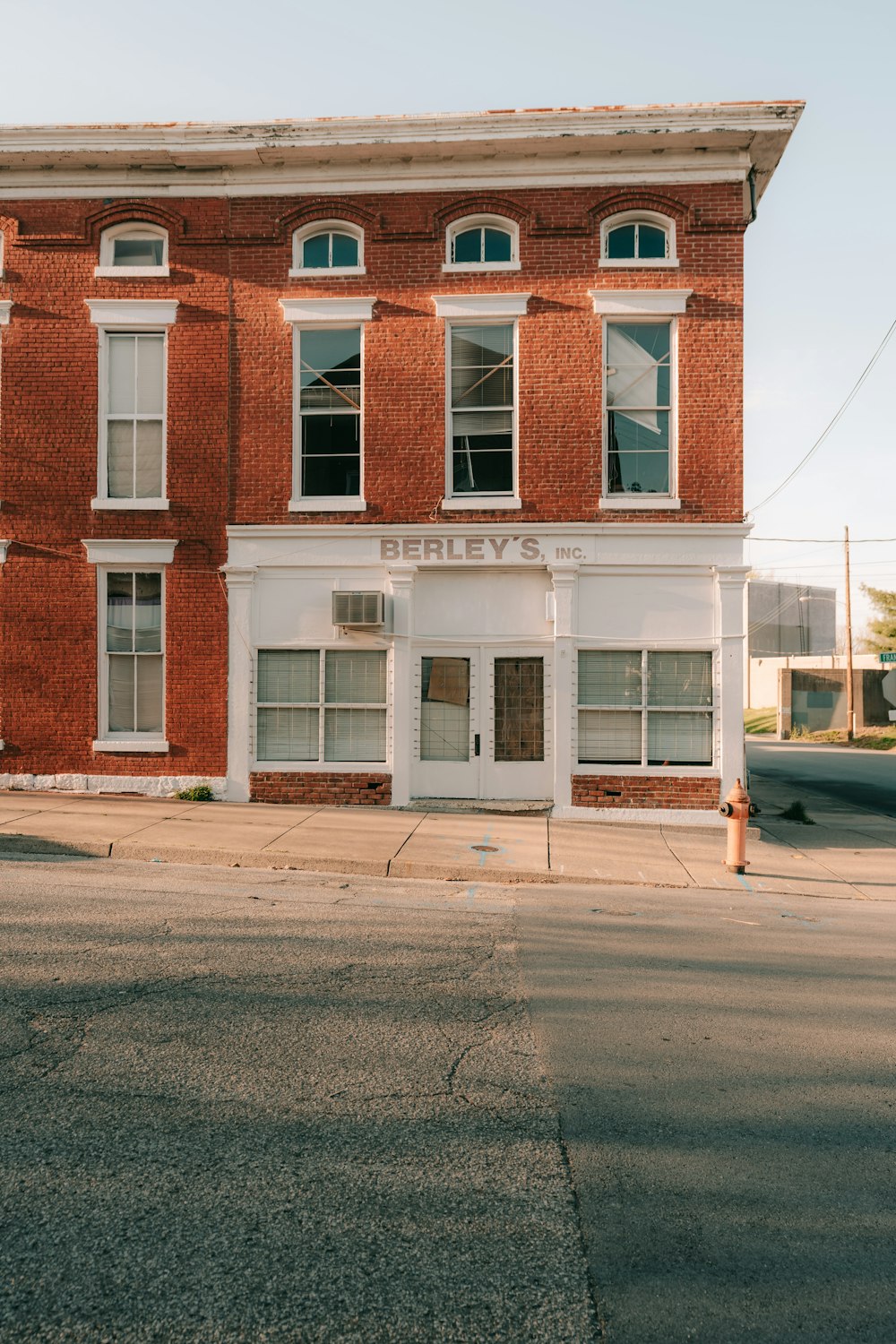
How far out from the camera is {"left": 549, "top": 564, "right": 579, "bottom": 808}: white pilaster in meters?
13.6

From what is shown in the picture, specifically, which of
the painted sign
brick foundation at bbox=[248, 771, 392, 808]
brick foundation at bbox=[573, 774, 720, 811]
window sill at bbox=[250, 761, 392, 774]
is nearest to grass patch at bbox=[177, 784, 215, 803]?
brick foundation at bbox=[248, 771, 392, 808]

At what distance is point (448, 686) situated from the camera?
13977 mm

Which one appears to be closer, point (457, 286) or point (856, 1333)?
point (856, 1333)

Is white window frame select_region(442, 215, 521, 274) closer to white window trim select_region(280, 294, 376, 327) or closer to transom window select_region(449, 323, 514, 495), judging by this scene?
transom window select_region(449, 323, 514, 495)

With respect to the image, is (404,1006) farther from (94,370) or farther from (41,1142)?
(94,370)

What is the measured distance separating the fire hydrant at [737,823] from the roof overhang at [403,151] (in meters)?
8.61

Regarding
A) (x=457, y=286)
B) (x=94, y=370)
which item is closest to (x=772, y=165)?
(x=457, y=286)

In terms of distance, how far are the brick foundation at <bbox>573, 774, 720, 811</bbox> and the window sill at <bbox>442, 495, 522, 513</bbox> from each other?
12.5 ft

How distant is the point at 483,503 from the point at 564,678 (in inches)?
104

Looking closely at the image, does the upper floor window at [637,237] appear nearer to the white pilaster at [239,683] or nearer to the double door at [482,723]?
the double door at [482,723]

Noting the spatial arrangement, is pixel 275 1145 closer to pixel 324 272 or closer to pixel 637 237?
pixel 324 272

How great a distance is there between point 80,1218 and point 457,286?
12804mm

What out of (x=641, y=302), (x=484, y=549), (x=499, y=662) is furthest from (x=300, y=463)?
(x=641, y=302)

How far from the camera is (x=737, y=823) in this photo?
34.3ft
